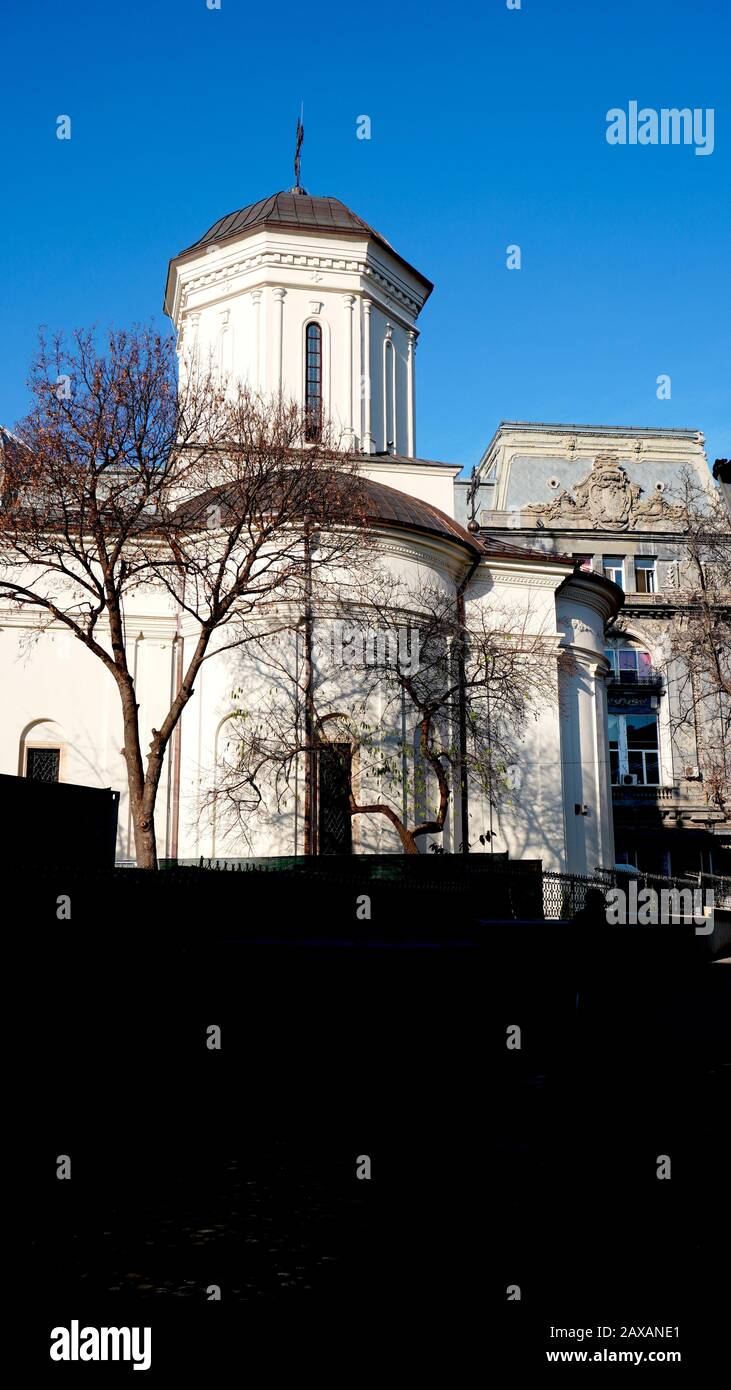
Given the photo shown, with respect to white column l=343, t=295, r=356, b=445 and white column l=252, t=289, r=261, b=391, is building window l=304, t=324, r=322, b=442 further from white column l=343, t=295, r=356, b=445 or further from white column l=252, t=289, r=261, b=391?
white column l=252, t=289, r=261, b=391

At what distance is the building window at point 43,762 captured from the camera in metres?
23.7

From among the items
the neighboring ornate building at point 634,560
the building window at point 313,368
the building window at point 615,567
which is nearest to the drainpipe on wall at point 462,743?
the building window at point 313,368

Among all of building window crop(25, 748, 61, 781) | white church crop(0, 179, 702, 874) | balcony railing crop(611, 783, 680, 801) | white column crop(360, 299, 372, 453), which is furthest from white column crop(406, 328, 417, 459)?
balcony railing crop(611, 783, 680, 801)

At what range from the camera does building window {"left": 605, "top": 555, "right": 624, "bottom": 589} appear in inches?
1766

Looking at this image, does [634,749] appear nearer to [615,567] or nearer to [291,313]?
[615,567]

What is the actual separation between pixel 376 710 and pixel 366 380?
1051cm

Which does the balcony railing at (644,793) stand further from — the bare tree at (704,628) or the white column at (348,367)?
the white column at (348,367)

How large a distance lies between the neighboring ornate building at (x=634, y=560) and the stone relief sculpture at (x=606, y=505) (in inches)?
1.6

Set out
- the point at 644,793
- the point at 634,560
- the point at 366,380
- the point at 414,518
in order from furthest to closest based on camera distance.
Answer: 1. the point at 634,560
2. the point at 644,793
3. the point at 366,380
4. the point at 414,518

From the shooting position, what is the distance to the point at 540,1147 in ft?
21.7

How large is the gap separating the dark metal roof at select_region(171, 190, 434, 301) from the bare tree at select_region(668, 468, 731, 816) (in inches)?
641

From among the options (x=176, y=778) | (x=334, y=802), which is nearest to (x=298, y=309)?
(x=176, y=778)

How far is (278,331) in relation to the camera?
91.2 ft
